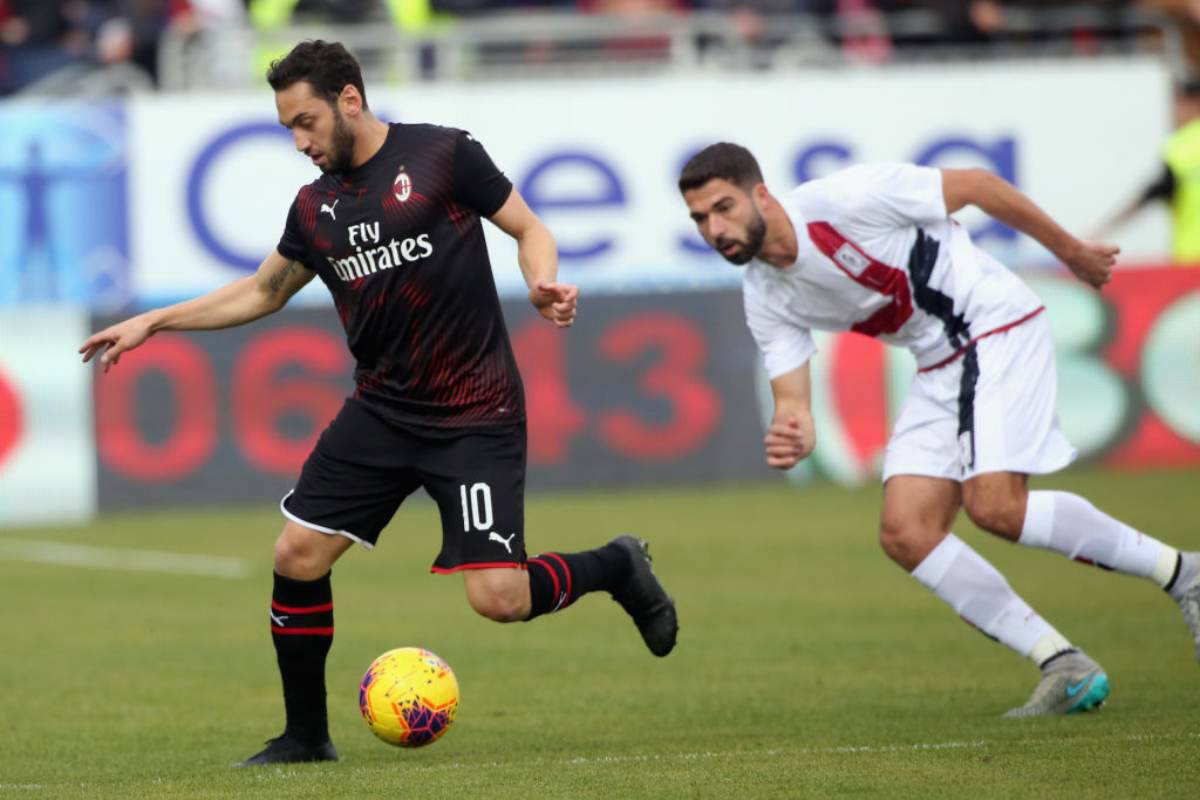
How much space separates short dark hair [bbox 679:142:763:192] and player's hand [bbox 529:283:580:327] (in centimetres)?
86

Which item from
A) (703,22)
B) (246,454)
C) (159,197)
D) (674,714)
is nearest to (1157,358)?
(703,22)

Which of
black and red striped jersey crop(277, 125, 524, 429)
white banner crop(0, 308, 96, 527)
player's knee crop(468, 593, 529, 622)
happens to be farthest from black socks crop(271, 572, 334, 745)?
white banner crop(0, 308, 96, 527)

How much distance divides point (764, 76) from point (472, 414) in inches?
466

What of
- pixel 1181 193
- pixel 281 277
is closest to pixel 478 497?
pixel 281 277

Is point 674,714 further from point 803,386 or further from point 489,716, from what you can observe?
point 803,386

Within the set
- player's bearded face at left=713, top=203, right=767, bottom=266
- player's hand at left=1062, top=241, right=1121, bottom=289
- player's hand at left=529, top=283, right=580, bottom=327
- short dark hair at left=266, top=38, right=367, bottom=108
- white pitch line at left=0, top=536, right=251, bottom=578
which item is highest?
short dark hair at left=266, top=38, right=367, bottom=108

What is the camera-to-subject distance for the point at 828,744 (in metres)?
7.21

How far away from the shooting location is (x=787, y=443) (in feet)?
24.1

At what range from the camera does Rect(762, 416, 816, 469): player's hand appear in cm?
736

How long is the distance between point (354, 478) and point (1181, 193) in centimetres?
1154

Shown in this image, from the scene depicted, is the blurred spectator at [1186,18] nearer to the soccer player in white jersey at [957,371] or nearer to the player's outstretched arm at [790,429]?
the soccer player in white jersey at [957,371]

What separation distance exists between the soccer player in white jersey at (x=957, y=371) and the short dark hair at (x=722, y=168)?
0.06m

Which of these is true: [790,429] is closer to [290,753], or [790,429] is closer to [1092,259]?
[1092,259]

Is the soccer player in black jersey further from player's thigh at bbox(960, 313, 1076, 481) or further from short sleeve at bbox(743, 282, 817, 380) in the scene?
player's thigh at bbox(960, 313, 1076, 481)
